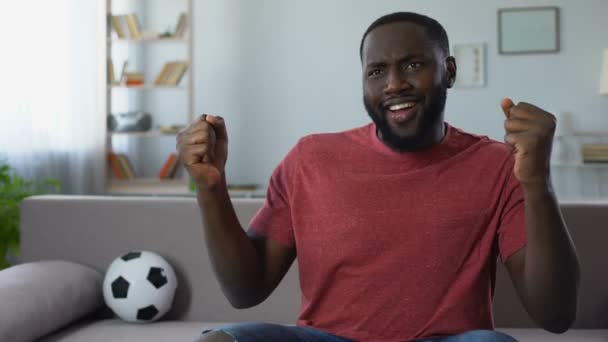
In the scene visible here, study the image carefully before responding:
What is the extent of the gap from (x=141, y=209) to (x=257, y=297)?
31.1 inches

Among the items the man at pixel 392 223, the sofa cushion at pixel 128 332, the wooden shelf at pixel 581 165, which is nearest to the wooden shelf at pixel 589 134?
the wooden shelf at pixel 581 165

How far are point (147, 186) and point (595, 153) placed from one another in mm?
3027

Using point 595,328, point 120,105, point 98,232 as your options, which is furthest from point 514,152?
point 120,105

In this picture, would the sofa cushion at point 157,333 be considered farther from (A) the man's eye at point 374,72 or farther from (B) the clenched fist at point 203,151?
Answer: (A) the man's eye at point 374,72

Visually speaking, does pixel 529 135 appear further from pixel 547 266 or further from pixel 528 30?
pixel 528 30

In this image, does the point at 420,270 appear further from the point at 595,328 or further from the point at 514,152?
the point at 595,328

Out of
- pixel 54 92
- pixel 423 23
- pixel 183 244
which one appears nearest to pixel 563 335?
pixel 423 23

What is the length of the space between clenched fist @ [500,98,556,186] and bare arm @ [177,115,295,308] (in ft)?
1.64

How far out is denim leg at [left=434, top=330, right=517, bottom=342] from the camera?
112cm

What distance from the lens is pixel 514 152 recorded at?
3.53ft

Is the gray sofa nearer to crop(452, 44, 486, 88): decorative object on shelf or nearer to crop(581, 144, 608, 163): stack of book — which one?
crop(581, 144, 608, 163): stack of book

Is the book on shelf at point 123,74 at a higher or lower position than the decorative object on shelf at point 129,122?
higher

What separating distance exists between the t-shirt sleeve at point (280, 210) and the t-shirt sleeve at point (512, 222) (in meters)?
0.41

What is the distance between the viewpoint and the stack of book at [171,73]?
4.84 metres
